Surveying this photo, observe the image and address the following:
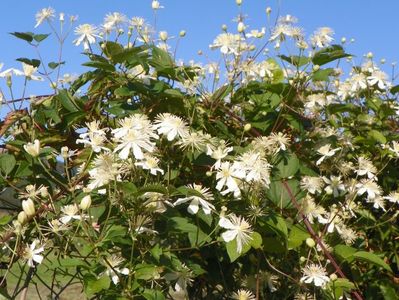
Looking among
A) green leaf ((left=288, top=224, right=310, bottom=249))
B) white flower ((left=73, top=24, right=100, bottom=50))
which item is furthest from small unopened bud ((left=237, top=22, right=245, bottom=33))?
green leaf ((left=288, top=224, right=310, bottom=249))

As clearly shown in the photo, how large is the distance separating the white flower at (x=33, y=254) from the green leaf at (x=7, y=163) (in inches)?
11.4

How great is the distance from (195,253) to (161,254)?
26 centimetres

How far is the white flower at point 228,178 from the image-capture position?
1529 mm

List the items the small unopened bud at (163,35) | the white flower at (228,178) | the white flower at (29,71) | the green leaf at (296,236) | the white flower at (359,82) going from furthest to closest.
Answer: the white flower at (359,82) → the small unopened bud at (163,35) → the white flower at (29,71) → the green leaf at (296,236) → the white flower at (228,178)

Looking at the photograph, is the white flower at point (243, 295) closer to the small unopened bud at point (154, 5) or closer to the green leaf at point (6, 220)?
the green leaf at point (6, 220)

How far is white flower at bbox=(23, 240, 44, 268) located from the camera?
152cm

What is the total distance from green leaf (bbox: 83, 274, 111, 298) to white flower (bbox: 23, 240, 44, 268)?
4.7 inches

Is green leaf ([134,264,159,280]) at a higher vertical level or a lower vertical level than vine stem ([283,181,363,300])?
lower

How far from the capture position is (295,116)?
6.28ft

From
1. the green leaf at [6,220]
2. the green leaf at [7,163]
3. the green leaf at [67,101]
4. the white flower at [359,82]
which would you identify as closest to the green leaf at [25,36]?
the green leaf at [67,101]

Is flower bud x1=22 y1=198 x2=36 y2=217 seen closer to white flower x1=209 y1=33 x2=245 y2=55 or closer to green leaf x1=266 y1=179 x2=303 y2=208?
green leaf x1=266 y1=179 x2=303 y2=208

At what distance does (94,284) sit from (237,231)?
308 millimetres

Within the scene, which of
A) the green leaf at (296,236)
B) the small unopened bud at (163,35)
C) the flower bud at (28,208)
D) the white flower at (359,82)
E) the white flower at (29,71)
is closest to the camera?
the flower bud at (28,208)

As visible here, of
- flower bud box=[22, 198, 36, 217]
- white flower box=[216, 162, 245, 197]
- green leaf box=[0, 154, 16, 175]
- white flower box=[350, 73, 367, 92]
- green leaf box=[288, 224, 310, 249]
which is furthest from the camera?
white flower box=[350, 73, 367, 92]
